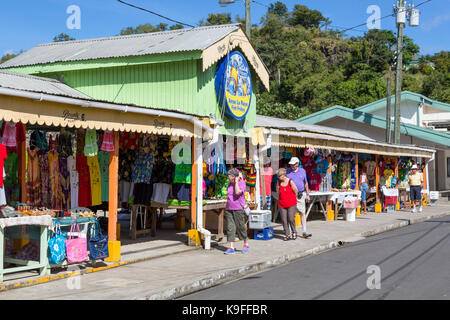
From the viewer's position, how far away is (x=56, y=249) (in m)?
8.69

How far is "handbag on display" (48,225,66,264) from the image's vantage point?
28.4 feet

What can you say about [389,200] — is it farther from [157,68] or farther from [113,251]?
[113,251]

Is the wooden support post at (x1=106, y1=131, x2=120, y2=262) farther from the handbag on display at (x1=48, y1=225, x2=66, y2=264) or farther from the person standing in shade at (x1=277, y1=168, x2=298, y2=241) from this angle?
the person standing in shade at (x1=277, y1=168, x2=298, y2=241)

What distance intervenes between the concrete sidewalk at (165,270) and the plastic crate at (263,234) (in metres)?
0.22

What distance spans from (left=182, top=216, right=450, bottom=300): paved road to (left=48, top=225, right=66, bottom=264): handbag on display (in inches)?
92.6

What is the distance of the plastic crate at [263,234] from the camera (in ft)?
45.2

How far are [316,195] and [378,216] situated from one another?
4173mm

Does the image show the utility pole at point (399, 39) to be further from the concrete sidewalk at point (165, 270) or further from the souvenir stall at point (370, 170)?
the concrete sidewalk at point (165, 270)

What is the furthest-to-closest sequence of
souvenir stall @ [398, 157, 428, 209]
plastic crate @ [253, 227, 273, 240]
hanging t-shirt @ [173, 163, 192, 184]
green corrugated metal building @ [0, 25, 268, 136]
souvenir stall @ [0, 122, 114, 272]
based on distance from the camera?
souvenir stall @ [398, 157, 428, 209]
plastic crate @ [253, 227, 273, 240]
green corrugated metal building @ [0, 25, 268, 136]
hanging t-shirt @ [173, 163, 192, 184]
souvenir stall @ [0, 122, 114, 272]

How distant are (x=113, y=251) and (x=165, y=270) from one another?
42.4 inches

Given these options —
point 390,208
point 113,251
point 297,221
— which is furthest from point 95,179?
point 390,208

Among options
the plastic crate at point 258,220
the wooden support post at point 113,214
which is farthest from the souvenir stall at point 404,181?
the wooden support post at point 113,214

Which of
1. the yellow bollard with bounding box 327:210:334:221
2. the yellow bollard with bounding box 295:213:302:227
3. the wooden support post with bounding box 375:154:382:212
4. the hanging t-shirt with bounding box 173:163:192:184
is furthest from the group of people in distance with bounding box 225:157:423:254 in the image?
the wooden support post with bounding box 375:154:382:212
